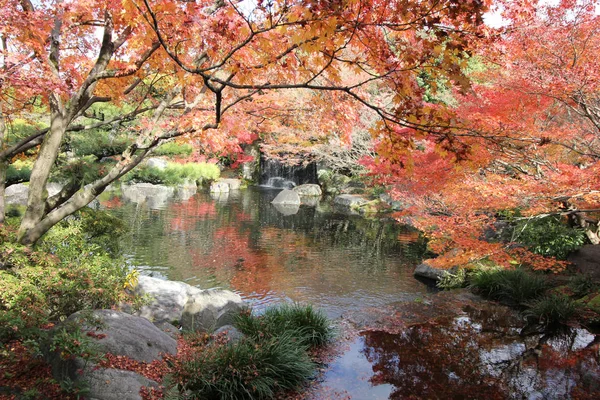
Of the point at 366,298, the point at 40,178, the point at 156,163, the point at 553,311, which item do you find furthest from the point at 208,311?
the point at 156,163

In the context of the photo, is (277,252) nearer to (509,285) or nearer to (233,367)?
(509,285)

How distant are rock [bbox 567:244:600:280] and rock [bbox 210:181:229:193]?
19813mm

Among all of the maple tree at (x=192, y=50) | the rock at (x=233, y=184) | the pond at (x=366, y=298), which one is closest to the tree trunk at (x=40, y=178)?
the maple tree at (x=192, y=50)

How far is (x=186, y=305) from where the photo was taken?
6.84m

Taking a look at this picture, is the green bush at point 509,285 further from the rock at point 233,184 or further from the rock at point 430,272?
the rock at point 233,184

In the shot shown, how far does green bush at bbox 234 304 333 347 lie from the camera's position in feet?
17.4

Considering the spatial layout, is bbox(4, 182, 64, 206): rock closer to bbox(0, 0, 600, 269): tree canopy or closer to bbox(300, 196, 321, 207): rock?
bbox(0, 0, 600, 269): tree canopy

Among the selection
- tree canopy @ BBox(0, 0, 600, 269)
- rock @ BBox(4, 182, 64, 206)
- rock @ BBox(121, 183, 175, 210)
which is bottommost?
rock @ BBox(121, 183, 175, 210)

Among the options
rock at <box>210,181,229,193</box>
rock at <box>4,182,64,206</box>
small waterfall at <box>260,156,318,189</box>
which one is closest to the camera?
rock at <box>4,182,64,206</box>

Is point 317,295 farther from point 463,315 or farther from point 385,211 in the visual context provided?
point 385,211

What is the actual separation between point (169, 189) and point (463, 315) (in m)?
19.3

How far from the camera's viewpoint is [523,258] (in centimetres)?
894

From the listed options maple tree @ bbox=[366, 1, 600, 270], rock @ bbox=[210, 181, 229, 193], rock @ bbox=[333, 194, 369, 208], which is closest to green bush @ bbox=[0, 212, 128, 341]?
maple tree @ bbox=[366, 1, 600, 270]

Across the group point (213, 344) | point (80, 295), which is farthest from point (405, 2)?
point (80, 295)
